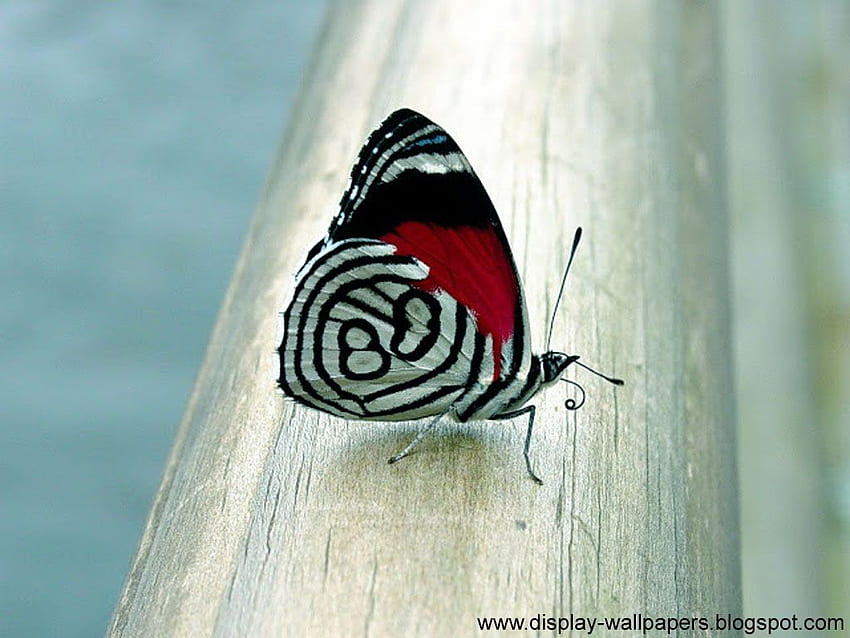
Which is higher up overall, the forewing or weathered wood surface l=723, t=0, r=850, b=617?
the forewing

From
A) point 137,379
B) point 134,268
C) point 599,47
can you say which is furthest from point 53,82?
point 599,47

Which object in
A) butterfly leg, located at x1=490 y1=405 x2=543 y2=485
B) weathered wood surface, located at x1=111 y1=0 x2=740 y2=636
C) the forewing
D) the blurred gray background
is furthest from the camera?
the blurred gray background

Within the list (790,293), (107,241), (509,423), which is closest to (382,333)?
(509,423)

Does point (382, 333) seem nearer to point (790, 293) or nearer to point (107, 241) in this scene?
point (790, 293)

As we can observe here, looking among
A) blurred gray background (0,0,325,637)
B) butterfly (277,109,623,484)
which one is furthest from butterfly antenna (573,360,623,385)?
blurred gray background (0,0,325,637)

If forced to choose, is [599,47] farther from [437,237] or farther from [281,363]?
[281,363]

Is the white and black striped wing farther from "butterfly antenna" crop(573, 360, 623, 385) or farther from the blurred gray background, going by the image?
the blurred gray background

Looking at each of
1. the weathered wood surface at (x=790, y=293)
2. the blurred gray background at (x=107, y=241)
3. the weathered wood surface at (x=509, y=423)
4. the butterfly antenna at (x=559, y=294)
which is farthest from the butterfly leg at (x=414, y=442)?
the blurred gray background at (x=107, y=241)
